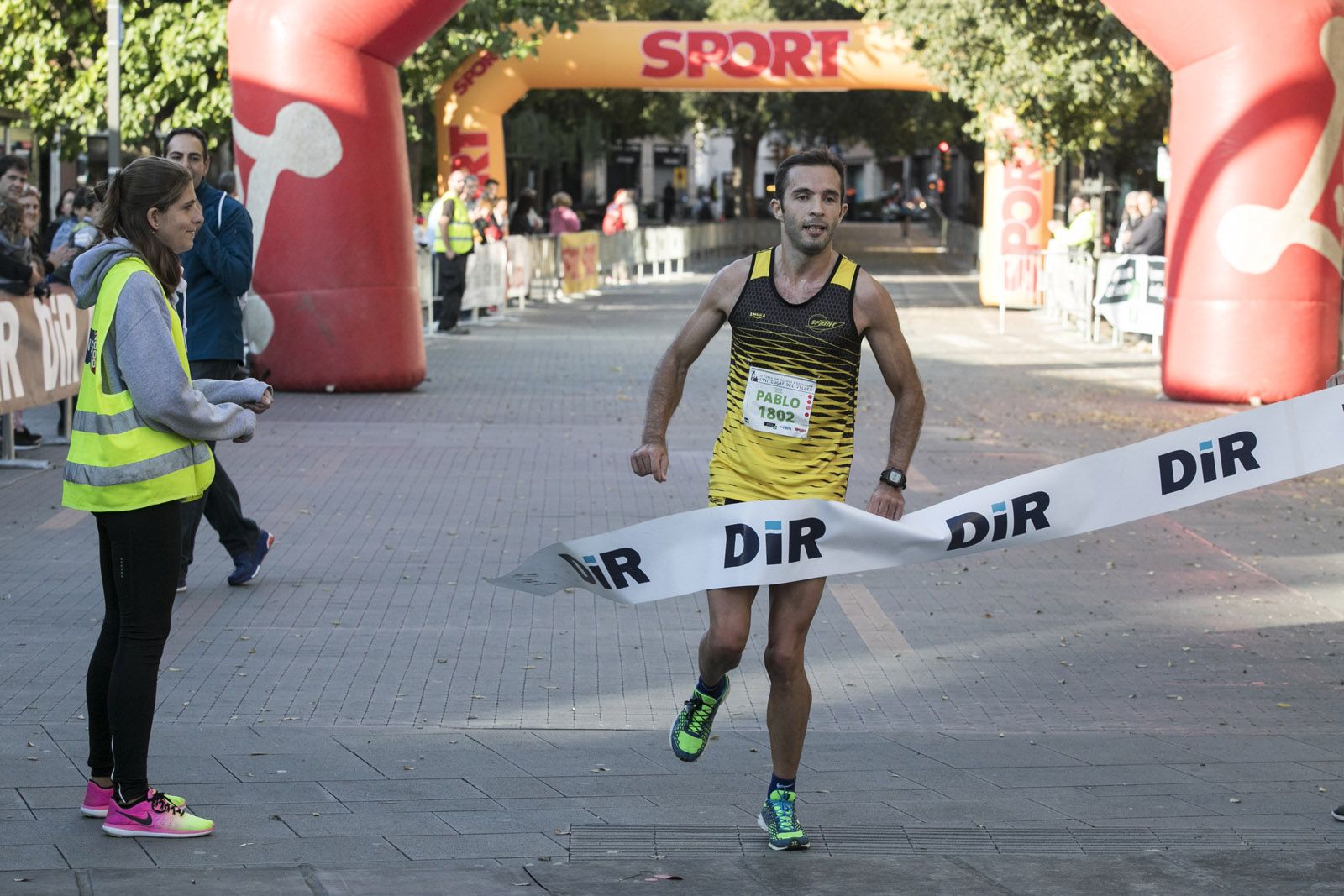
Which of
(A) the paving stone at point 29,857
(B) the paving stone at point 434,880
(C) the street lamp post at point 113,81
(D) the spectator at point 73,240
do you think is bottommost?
(B) the paving stone at point 434,880

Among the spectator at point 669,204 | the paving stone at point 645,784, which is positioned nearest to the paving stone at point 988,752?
the paving stone at point 645,784

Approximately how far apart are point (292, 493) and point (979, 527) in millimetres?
6557

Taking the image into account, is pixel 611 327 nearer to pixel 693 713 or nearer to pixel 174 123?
pixel 174 123

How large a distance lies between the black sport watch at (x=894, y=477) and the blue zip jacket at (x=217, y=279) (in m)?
3.90

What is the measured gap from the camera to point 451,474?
11.7m

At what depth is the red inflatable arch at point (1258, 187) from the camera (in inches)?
585

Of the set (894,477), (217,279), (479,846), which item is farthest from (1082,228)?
(479,846)

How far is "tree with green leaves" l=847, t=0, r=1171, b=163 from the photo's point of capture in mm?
24641

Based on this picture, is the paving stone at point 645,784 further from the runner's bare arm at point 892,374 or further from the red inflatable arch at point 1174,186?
the red inflatable arch at point 1174,186

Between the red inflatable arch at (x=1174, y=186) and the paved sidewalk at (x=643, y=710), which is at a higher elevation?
the red inflatable arch at (x=1174, y=186)

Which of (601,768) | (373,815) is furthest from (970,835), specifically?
(373,815)

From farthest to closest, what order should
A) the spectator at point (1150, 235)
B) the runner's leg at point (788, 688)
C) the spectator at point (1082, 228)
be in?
1. the spectator at point (1082, 228)
2. the spectator at point (1150, 235)
3. the runner's leg at point (788, 688)

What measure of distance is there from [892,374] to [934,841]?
49.7 inches

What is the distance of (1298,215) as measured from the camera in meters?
15.0
